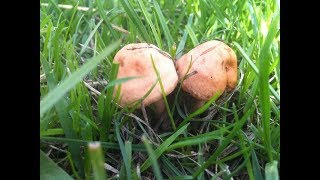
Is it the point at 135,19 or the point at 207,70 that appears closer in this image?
the point at 207,70

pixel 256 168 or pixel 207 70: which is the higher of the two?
pixel 207 70

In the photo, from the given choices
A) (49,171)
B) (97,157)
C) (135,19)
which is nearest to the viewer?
(97,157)

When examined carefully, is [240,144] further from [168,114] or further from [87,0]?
[87,0]

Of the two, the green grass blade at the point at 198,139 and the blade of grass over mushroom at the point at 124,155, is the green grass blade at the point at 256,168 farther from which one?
the blade of grass over mushroom at the point at 124,155

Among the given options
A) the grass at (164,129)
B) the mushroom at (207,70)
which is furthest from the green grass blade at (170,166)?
the mushroom at (207,70)

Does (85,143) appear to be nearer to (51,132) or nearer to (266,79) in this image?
(51,132)

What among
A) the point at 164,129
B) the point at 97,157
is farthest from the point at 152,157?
the point at 164,129

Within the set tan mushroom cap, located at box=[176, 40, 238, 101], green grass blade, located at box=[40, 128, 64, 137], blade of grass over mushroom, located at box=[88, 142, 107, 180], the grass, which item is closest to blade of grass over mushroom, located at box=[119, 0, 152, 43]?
the grass
